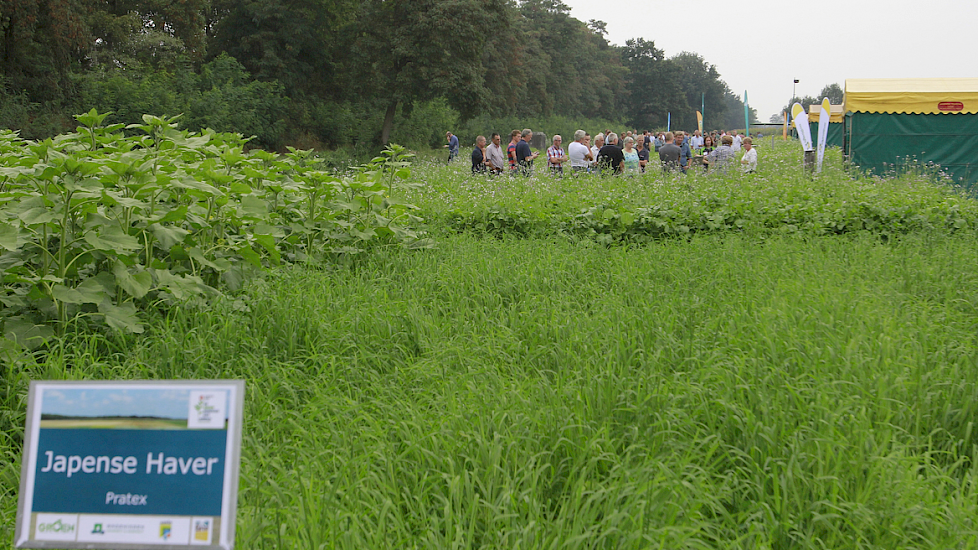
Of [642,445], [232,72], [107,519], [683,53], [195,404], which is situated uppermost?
[683,53]

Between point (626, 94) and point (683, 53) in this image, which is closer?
point (626, 94)

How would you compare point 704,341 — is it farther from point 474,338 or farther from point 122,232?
point 122,232

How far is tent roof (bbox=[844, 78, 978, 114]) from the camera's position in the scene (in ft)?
47.6

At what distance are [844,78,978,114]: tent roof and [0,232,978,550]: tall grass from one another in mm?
10810

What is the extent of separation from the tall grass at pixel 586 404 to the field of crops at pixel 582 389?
2cm

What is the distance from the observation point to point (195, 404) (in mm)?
1553

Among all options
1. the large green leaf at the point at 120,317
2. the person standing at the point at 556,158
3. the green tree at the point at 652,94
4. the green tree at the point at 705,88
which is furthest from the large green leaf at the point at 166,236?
the green tree at the point at 705,88

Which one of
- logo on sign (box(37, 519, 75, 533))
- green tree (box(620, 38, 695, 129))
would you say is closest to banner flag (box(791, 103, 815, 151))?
logo on sign (box(37, 519, 75, 533))

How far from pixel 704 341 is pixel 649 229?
3.89 metres

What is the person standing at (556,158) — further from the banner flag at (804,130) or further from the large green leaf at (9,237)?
the large green leaf at (9,237)

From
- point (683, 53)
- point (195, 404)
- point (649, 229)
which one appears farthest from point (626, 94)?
point (195, 404)

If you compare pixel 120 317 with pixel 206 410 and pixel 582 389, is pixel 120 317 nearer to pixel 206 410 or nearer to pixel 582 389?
pixel 582 389

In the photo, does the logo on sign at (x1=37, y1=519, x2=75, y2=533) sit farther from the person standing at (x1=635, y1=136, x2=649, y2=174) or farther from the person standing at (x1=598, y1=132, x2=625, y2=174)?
the person standing at (x1=635, y1=136, x2=649, y2=174)

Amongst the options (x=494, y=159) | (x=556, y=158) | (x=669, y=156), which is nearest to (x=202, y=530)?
(x=494, y=159)
